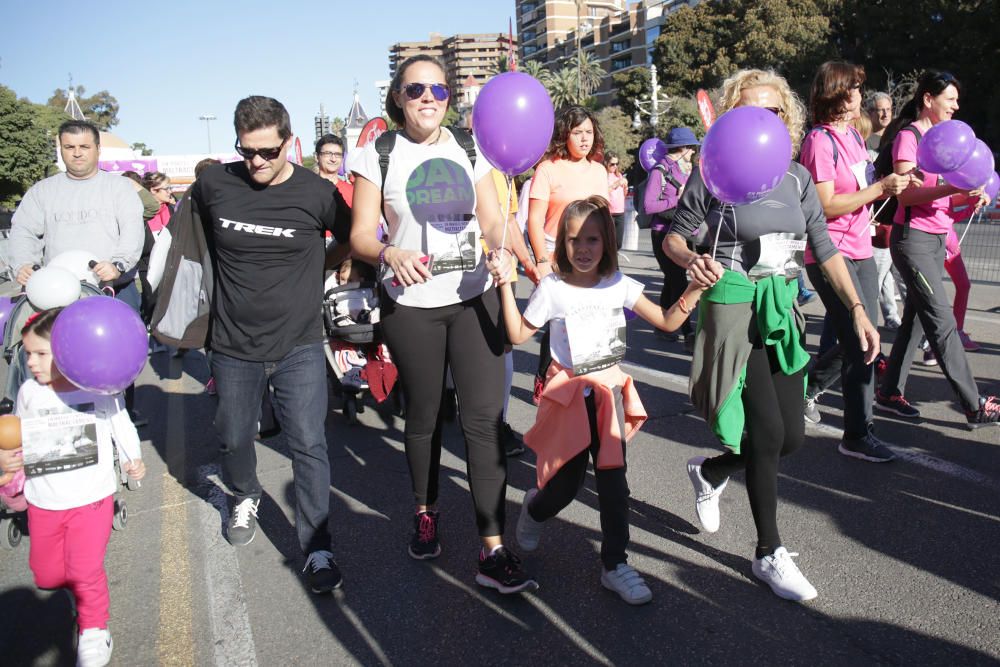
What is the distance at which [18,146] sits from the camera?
43750mm

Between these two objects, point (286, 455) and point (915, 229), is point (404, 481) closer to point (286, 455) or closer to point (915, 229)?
point (286, 455)

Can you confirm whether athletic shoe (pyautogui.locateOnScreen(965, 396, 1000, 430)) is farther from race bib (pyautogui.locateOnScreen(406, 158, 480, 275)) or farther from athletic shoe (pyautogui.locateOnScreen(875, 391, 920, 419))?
race bib (pyautogui.locateOnScreen(406, 158, 480, 275))

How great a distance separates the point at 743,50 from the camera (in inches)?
2124

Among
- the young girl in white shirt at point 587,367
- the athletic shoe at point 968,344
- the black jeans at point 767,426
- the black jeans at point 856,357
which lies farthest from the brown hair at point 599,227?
the athletic shoe at point 968,344

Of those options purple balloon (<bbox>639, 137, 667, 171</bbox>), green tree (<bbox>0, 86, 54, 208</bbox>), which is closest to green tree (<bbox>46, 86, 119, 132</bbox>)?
green tree (<bbox>0, 86, 54, 208</bbox>)

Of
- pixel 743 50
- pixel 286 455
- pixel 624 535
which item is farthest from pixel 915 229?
pixel 743 50

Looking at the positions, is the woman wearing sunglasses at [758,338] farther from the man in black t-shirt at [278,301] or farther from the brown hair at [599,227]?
the man in black t-shirt at [278,301]

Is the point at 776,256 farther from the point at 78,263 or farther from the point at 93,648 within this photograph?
the point at 78,263

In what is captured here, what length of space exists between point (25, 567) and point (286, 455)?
5.65ft

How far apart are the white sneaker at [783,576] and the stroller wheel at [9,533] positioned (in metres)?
3.55

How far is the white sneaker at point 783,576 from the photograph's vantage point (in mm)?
2955

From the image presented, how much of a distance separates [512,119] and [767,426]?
61.4 inches

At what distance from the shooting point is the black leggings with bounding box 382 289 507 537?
317cm

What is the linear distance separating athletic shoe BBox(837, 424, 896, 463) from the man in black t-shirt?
292 centimetres
